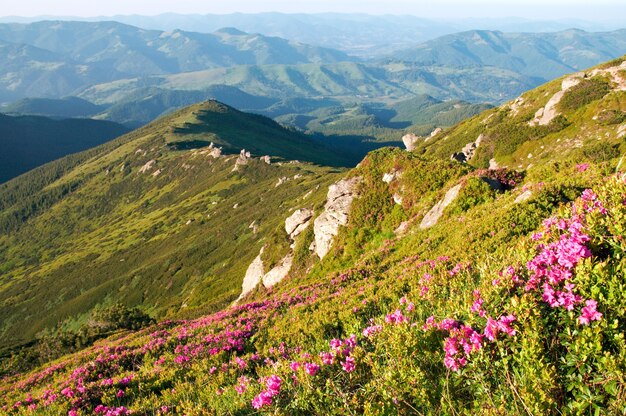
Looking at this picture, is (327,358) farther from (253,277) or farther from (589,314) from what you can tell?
(253,277)

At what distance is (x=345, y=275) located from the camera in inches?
881

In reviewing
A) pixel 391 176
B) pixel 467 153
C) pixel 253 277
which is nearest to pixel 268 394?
pixel 391 176

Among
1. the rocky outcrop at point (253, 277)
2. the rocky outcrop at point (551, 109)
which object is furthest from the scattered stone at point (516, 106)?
the rocky outcrop at point (253, 277)

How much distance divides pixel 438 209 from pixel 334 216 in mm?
13496

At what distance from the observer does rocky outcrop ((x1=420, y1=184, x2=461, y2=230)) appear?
82.3 ft

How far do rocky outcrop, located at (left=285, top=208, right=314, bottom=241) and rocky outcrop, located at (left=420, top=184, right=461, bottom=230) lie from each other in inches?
940

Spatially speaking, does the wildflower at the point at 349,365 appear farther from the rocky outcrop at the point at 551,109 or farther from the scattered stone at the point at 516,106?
the scattered stone at the point at 516,106

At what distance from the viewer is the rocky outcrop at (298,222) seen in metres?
49.6

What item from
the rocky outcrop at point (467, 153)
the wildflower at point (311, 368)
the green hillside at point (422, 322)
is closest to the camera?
the green hillside at point (422, 322)

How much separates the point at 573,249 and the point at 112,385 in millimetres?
14716

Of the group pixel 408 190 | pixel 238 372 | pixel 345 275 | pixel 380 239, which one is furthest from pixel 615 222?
pixel 408 190

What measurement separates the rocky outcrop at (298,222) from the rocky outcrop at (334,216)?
9059mm

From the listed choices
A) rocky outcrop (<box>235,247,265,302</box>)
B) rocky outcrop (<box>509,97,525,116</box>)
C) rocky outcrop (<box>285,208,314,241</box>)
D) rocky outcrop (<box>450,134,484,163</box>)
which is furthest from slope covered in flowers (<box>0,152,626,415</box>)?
rocky outcrop (<box>509,97,525,116</box>)

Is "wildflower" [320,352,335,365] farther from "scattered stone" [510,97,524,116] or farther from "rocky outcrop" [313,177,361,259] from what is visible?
"scattered stone" [510,97,524,116]
